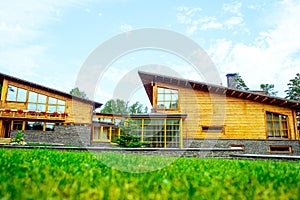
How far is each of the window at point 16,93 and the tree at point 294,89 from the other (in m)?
49.8

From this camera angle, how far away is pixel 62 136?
20953mm

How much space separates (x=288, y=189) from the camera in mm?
2375

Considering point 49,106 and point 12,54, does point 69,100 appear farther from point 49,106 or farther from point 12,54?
point 12,54

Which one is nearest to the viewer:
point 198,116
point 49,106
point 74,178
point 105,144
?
point 74,178

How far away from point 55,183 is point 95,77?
9.73 m

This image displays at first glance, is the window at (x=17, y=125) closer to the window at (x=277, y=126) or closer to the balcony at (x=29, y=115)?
the balcony at (x=29, y=115)

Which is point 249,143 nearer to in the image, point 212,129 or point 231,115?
point 231,115

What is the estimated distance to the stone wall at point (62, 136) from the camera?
802 inches

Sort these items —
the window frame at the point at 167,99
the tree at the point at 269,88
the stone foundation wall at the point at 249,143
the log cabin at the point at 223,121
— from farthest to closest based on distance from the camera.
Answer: the tree at the point at 269,88 → the window frame at the point at 167,99 → the log cabin at the point at 223,121 → the stone foundation wall at the point at 249,143

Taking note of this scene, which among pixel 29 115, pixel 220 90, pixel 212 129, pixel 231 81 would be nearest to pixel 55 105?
pixel 29 115

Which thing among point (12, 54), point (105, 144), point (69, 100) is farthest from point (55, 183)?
point (12, 54)

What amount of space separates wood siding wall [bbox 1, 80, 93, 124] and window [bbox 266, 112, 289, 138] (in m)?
18.0

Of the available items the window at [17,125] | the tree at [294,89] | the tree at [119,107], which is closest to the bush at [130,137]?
the tree at [119,107]

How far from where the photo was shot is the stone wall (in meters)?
20.4
